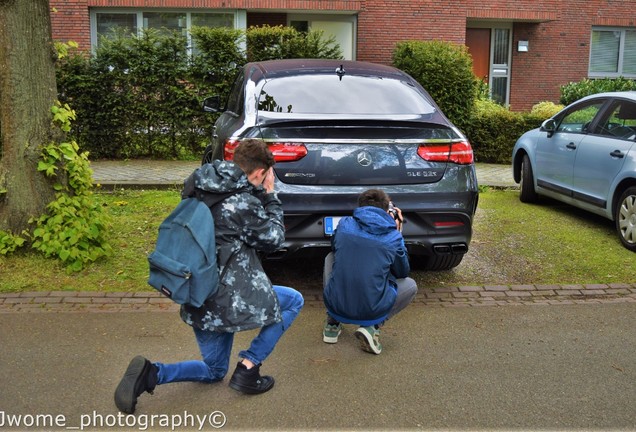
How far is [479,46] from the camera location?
768 inches

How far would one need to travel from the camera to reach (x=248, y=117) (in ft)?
17.7

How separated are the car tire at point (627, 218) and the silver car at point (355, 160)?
2.37 meters

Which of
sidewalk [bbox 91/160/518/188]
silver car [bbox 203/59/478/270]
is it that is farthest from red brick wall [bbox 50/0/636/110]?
silver car [bbox 203/59/478/270]

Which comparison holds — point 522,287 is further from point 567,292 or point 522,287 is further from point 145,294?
point 145,294

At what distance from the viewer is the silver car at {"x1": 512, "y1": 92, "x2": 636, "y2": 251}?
7137 mm

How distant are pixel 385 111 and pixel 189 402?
9.36 feet

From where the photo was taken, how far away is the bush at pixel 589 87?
17953 mm

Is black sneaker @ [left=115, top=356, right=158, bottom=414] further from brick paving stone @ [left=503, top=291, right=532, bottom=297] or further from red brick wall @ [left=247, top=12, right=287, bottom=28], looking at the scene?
red brick wall @ [left=247, top=12, right=287, bottom=28]

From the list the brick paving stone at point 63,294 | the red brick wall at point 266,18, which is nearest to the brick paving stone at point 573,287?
the brick paving stone at point 63,294

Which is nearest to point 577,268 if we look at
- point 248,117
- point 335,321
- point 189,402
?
point 335,321

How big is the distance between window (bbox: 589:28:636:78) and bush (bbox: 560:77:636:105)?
1.23 meters

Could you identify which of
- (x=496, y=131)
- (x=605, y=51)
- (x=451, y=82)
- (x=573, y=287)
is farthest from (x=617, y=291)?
(x=605, y=51)

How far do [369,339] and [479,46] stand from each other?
652 inches

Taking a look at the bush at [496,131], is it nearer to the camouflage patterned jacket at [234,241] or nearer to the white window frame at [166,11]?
the white window frame at [166,11]
